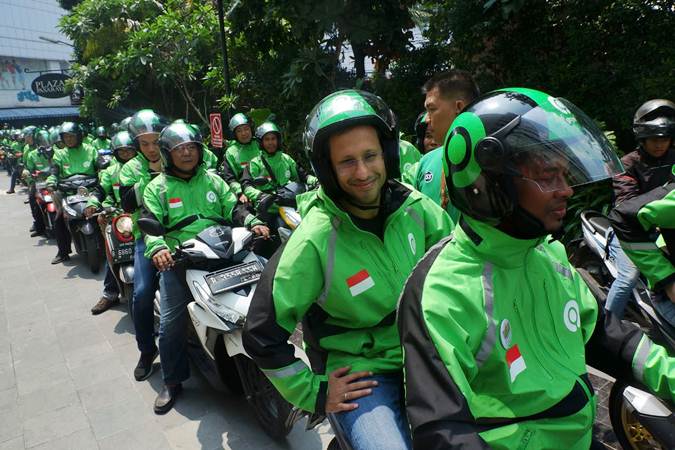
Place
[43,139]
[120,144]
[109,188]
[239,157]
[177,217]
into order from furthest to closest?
[43,139] → [239,157] → [120,144] → [109,188] → [177,217]

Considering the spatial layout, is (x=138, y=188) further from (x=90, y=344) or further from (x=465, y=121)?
(x=465, y=121)

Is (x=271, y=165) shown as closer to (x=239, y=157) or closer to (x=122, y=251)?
(x=239, y=157)

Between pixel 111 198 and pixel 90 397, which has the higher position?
pixel 111 198

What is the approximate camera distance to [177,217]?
3.87 metres

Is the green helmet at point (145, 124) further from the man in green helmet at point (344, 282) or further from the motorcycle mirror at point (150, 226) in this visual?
the man in green helmet at point (344, 282)

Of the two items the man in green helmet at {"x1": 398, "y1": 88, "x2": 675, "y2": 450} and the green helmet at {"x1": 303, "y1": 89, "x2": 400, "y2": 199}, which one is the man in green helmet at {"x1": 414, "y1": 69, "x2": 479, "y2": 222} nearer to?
the green helmet at {"x1": 303, "y1": 89, "x2": 400, "y2": 199}

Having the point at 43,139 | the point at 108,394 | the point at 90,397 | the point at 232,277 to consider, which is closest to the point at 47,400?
the point at 90,397

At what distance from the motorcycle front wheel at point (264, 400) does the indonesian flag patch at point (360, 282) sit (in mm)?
1443

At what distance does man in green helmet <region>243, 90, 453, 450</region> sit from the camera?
1.92 metres

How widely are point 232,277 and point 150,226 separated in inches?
26.9

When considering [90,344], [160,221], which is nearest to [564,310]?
[160,221]

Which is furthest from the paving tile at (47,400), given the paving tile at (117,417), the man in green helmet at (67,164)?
the man in green helmet at (67,164)

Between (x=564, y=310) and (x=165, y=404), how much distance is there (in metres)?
3.14

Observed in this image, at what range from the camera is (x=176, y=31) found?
14125mm
